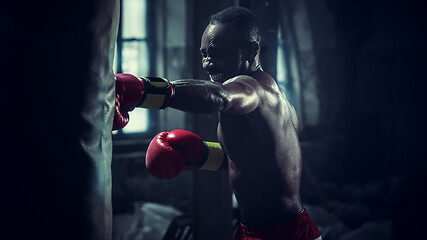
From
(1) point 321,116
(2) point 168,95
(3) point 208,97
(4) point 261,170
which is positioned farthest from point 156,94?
(1) point 321,116

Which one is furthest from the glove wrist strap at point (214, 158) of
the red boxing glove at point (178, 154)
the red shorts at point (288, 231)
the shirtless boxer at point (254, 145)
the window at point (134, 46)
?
→ the window at point (134, 46)

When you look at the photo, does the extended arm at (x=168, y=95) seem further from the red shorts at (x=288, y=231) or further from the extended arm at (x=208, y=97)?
the red shorts at (x=288, y=231)

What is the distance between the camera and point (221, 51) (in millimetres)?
1400

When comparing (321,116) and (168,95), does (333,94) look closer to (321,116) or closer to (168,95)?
(321,116)

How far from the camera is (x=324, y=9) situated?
17.0ft

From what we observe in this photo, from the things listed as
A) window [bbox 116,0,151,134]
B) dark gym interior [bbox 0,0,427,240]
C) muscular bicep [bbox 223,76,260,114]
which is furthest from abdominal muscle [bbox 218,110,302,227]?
window [bbox 116,0,151,134]

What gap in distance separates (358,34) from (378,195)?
89.7 inches

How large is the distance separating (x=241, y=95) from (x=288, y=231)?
1.87 ft

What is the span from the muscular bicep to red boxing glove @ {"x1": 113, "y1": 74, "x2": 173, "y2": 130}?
0.63ft

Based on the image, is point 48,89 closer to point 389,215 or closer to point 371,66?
point 389,215

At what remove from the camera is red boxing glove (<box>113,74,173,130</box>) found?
41.1 inches

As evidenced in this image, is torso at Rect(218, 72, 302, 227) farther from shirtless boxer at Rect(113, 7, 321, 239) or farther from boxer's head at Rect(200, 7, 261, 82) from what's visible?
→ boxer's head at Rect(200, 7, 261, 82)

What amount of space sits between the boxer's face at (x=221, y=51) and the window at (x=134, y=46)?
140 inches

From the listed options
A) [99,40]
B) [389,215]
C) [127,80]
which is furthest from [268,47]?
[389,215]
